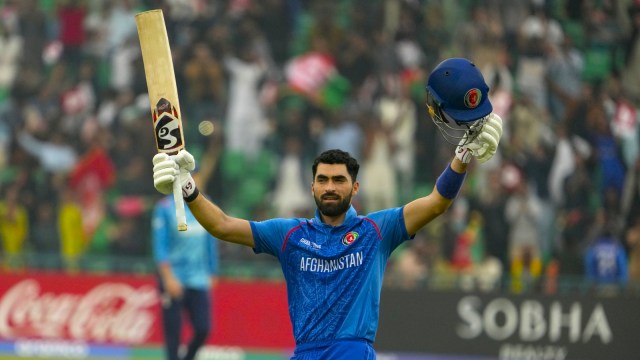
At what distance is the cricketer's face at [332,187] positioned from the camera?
21.5 ft

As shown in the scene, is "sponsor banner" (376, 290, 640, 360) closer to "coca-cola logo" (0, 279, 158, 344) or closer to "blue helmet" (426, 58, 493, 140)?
"coca-cola logo" (0, 279, 158, 344)

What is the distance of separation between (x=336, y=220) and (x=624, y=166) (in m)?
8.39

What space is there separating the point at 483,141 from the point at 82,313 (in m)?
10.1

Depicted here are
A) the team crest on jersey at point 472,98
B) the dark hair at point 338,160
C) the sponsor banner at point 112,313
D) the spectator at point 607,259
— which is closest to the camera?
the team crest on jersey at point 472,98

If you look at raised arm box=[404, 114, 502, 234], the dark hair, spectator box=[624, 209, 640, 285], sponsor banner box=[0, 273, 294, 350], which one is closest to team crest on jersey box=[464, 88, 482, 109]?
raised arm box=[404, 114, 502, 234]

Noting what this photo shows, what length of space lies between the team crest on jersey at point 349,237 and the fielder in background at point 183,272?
17.7 ft

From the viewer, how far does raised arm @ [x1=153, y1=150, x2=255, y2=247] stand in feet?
21.0

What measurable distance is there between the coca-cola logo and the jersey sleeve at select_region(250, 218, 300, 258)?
8.69 metres

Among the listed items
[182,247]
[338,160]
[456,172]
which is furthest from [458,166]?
[182,247]

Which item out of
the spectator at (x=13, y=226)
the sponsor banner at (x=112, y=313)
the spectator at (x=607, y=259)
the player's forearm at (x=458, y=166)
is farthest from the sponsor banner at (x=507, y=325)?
the player's forearm at (x=458, y=166)

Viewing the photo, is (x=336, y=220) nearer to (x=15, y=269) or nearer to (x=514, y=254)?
(x=514, y=254)

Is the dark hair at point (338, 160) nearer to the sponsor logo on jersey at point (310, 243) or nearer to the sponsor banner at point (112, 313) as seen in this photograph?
the sponsor logo on jersey at point (310, 243)

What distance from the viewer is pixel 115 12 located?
732 inches

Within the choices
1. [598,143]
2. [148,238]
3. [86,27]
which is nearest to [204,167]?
[148,238]
